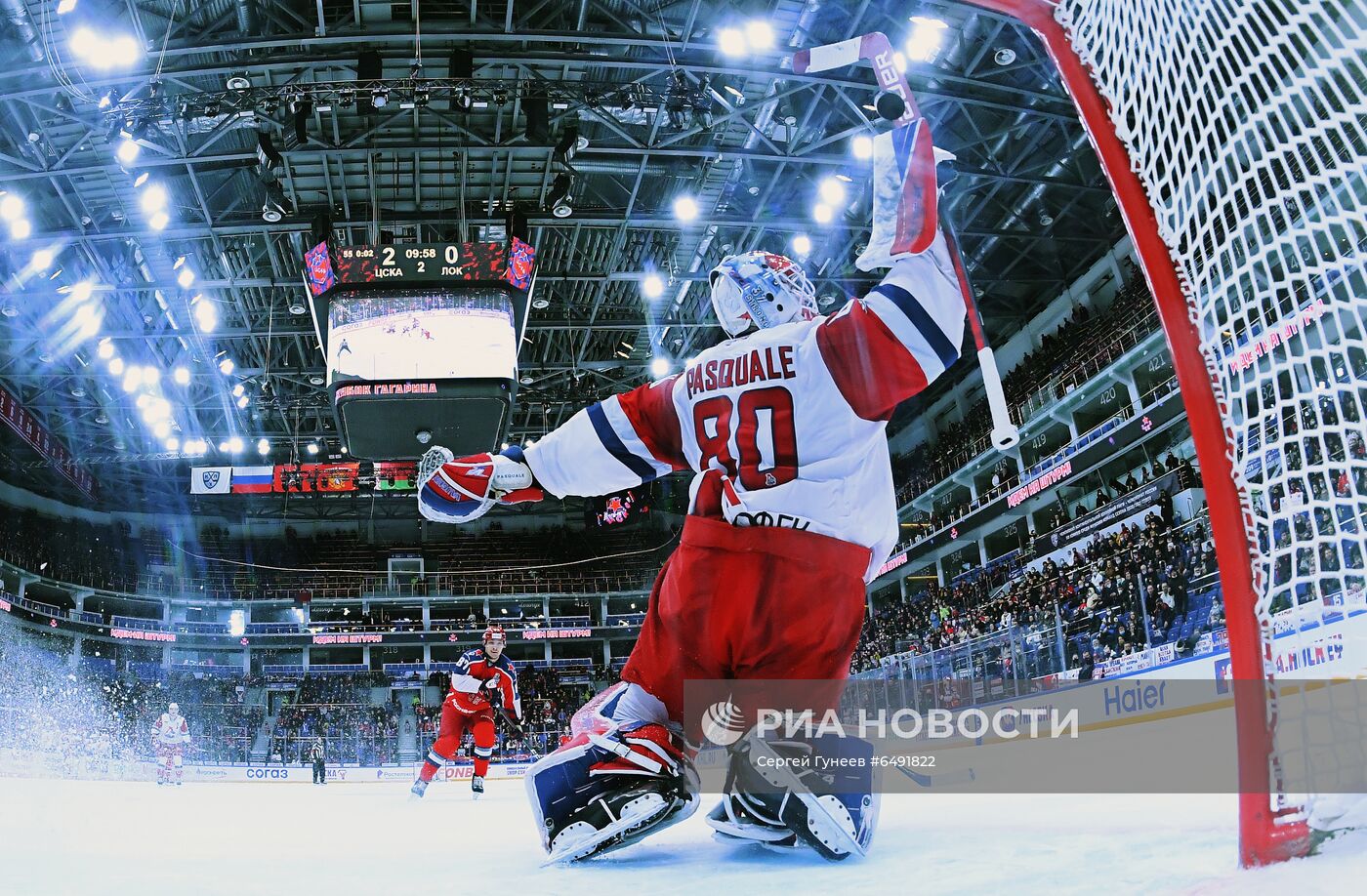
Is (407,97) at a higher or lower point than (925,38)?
lower

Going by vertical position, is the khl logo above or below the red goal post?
below

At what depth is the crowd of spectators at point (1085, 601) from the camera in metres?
8.31

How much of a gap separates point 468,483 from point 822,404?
100 centimetres

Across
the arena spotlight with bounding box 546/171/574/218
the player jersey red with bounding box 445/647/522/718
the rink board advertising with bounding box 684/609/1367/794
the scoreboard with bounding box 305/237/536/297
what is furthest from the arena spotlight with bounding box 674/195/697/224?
the player jersey red with bounding box 445/647/522/718

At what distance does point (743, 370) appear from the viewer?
227cm

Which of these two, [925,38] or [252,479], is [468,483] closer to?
[925,38]

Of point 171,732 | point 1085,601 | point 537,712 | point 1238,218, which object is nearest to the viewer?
point 1238,218

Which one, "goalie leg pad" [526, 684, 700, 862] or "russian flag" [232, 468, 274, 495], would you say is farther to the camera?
"russian flag" [232, 468, 274, 495]

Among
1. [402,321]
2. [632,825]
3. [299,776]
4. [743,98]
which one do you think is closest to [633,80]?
[743,98]

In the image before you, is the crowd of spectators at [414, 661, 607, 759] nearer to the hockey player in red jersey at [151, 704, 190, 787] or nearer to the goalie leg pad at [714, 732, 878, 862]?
the hockey player in red jersey at [151, 704, 190, 787]

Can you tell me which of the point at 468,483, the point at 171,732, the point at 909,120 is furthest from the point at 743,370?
the point at 171,732

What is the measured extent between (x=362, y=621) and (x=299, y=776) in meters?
8.33

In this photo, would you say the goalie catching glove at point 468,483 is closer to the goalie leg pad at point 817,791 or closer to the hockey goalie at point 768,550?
the hockey goalie at point 768,550

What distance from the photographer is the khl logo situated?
208cm
